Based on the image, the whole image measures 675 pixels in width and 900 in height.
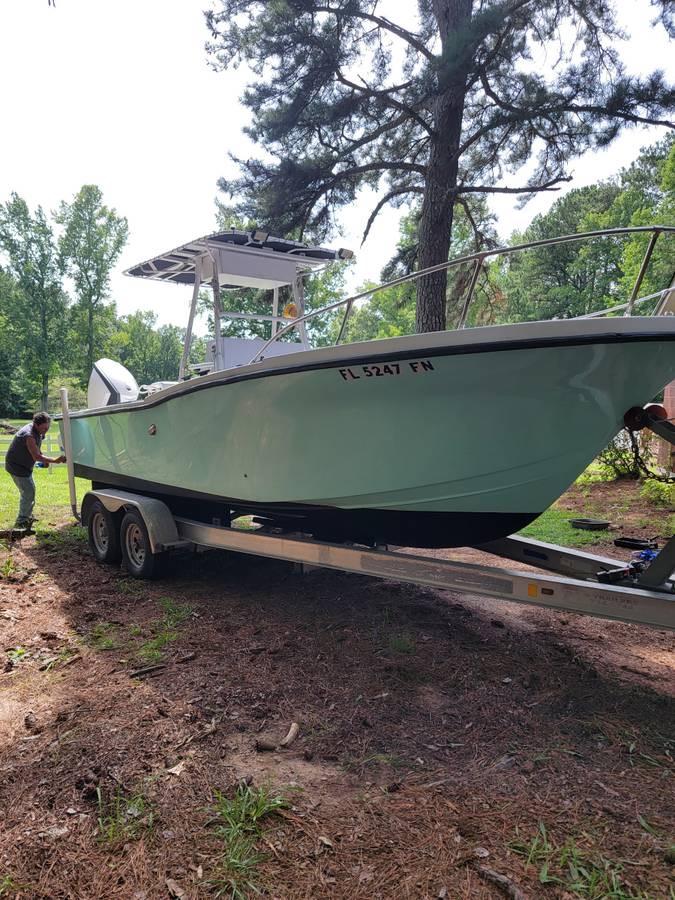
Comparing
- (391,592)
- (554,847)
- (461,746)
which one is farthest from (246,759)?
(391,592)

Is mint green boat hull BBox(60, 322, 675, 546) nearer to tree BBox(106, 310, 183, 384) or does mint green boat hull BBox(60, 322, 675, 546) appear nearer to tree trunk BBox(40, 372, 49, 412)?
tree trunk BBox(40, 372, 49, 412)

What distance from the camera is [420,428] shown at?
341 cm

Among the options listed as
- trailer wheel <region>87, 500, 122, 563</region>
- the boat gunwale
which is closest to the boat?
the boat gunwale

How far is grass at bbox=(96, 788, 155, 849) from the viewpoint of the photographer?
7.14 ft

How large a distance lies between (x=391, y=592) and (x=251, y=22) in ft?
24.6

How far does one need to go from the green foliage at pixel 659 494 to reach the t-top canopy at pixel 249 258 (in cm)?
538

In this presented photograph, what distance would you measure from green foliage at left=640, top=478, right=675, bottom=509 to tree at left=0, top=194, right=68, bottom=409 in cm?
2992

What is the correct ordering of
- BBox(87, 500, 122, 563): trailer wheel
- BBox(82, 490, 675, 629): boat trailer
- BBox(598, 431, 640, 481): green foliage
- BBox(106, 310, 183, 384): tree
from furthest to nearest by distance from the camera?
BBox(106, 310, 183, 384): tree, BBox(598, 431, 640, 481): green foliage, BBox(87, 500, 122, 563): trailer wheel, BBox(82, 490, 675, 629): boat trailer

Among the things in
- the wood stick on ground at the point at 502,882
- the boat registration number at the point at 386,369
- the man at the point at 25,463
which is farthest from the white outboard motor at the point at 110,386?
the wood stick on ground at the point at 502,882

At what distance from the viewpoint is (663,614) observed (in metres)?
2.86

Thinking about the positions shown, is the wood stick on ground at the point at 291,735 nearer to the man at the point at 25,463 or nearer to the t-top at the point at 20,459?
the man at the point at 25,463

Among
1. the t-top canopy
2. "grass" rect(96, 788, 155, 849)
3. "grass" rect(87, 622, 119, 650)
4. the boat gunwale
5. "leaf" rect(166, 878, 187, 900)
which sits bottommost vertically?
"leaf" rect(166, 878, 187, 900)

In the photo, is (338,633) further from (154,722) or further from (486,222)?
(486,222)

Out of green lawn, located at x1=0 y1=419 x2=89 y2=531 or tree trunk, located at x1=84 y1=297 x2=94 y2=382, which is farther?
tree trunk, located at x1=84 y1=297 x2=94 y2=382
